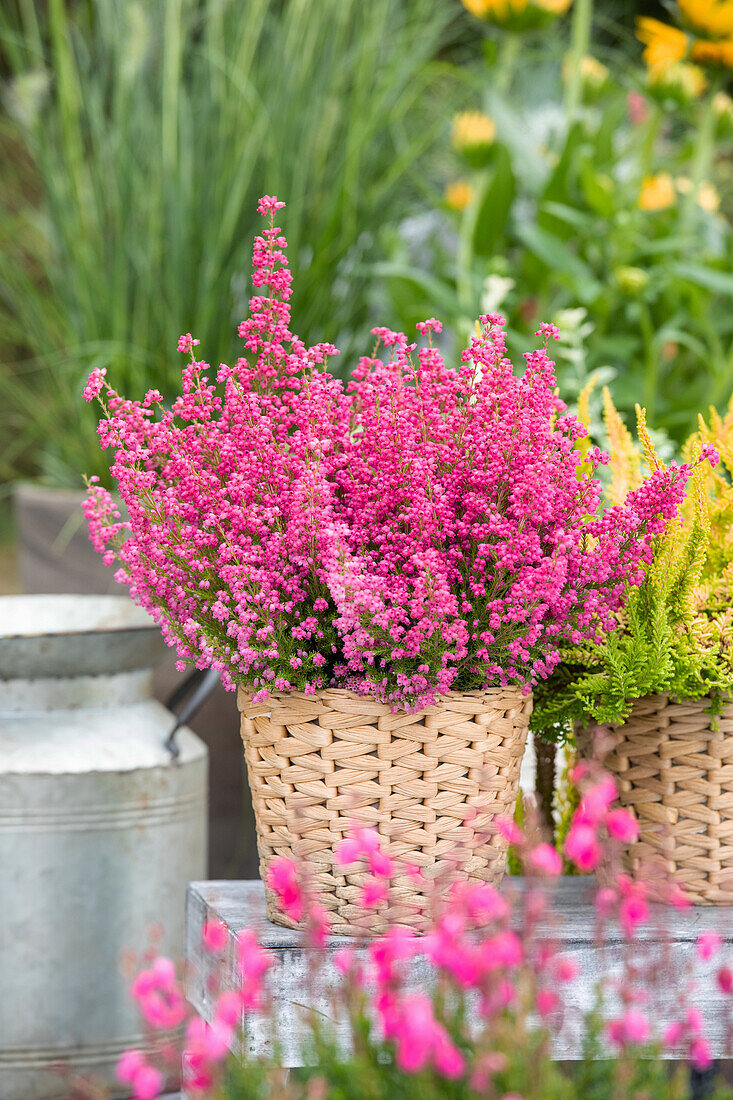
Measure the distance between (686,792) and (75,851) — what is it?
0.63 meters

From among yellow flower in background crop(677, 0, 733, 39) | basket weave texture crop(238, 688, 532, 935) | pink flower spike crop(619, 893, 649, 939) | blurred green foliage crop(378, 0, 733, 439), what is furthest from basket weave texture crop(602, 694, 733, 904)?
yellow flower in background crop(677, 0, 733, 39)

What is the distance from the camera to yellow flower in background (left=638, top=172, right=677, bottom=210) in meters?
1.80

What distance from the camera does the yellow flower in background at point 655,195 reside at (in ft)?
5.91

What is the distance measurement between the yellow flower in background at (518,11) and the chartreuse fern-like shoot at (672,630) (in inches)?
40.5

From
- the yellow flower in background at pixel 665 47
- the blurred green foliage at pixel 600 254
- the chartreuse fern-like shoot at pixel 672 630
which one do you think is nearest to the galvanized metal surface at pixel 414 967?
the chartreuse fern-like shoot at pixel 672 630

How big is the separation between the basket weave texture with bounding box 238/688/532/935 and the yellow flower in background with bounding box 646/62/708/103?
122 centimetres

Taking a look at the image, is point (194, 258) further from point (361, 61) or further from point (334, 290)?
point (361, 61)

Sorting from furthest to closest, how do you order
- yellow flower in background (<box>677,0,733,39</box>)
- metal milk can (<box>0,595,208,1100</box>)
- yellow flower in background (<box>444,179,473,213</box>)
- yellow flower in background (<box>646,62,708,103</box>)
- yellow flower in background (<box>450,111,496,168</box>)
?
yellow flower in background (<box>444,179,473,213</box>) → yellow flower in background (<box>450,111,496,168</box>) → yellow flower in background (<box>646,62,708,103</box>) → yellow flower in background (<box>677,0,733,39</box>) → metal milk can (<box>0,595,208,1100</box>)

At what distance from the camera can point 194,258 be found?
1.87 m

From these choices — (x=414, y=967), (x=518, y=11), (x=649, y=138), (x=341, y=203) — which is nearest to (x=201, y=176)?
(x=341, y=203)

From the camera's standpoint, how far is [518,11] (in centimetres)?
165

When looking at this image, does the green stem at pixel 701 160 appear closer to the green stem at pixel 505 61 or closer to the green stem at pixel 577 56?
the green stem at pixel 577 56

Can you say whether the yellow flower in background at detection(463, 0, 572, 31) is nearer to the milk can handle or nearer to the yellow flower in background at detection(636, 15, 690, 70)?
the yellow flower in background at detection(636, 15, 690, 70)

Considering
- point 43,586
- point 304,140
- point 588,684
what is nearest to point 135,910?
point 588,684
